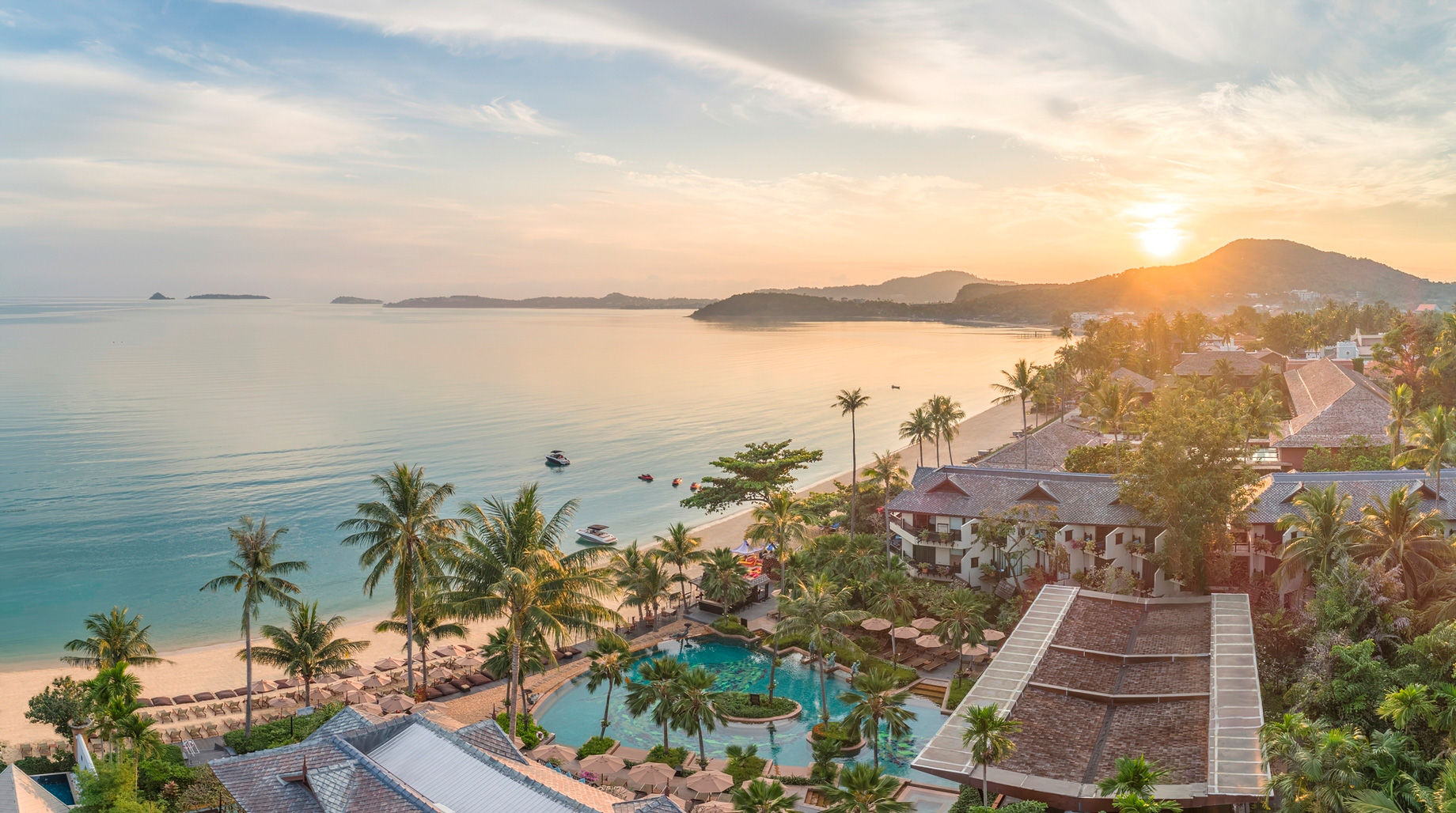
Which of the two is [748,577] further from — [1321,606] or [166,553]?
[166,553]

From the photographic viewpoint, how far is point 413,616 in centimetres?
3962

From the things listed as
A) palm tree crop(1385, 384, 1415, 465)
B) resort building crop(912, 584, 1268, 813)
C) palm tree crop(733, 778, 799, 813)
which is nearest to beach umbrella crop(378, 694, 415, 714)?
palm tree crop(733, 778, 799, 813)

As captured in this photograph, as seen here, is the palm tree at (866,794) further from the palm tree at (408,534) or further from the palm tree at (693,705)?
the palm tree at (408,534)

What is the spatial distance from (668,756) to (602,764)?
3.40m

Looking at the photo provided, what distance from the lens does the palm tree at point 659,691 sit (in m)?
31.2

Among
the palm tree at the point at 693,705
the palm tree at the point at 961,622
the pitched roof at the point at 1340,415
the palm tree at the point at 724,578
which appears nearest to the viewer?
the palm tree at the point at 693,705

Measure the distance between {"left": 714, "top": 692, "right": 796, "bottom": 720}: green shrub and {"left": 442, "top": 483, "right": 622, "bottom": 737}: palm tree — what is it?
255 inches

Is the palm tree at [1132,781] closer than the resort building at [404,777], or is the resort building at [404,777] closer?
the resort building at [404,777]

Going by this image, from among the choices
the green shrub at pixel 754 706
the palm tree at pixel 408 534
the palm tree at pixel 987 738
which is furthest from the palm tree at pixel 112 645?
the palm tree at pixel 987 738

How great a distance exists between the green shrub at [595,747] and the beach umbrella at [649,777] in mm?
3860

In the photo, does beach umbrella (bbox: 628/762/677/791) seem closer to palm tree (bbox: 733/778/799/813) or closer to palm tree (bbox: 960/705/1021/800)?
palm tree (bbox: 733/778/799/813)

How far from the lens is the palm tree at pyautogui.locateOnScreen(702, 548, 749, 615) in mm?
46188

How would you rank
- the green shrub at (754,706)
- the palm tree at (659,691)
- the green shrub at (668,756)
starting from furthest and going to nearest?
the green shrub at (754,706) → the green shrub at (668,756) → the palm tree at (659,691)

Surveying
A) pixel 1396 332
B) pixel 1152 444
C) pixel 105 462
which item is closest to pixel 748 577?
pixel 1152 444
